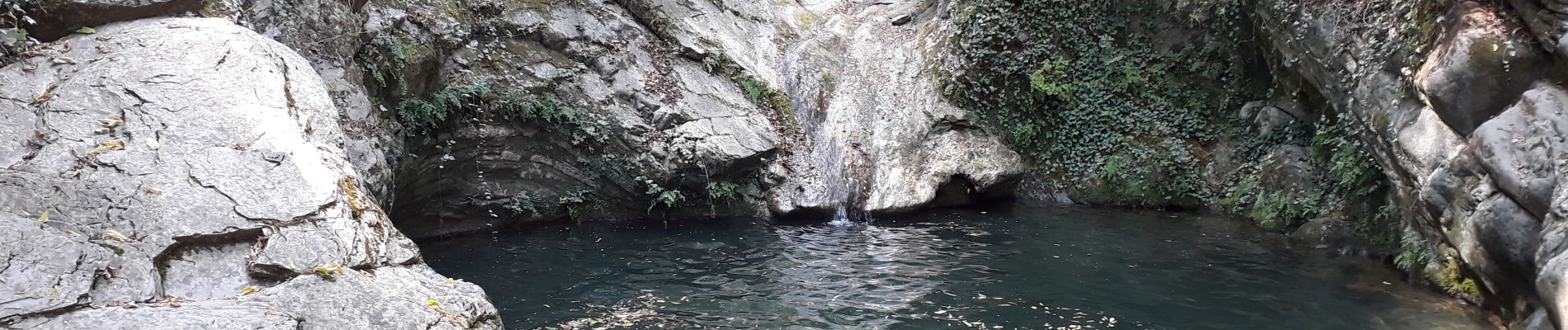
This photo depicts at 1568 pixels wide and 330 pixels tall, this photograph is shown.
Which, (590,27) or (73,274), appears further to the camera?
(590,27)

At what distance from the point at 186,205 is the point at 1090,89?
1355 cm

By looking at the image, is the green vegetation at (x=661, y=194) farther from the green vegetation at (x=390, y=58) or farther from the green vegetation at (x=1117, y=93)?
the green vegetation at (x=1117, y=93)

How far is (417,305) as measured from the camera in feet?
15.6

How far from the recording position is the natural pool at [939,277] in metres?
7.52

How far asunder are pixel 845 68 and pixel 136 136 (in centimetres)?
1227

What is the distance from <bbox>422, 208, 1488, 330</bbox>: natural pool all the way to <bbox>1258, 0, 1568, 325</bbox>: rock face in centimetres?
88

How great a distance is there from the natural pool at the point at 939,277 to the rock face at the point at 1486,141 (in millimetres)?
883

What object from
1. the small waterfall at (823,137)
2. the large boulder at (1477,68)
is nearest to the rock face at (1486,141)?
the large boulder at (1477,68)

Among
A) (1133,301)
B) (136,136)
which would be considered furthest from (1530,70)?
(136,136)

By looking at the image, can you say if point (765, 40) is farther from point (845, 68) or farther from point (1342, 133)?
point (1342, 133)

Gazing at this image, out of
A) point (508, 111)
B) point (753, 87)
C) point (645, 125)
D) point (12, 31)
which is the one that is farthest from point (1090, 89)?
point (12, 31)

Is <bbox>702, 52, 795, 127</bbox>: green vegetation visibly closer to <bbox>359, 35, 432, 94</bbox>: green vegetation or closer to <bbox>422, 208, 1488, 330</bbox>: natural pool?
<bbox>422, 208, 1488, 330</bbox>: natural pool

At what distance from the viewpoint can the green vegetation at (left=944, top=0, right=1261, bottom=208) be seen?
45.2 feet

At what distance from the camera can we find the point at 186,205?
15.6 feet
